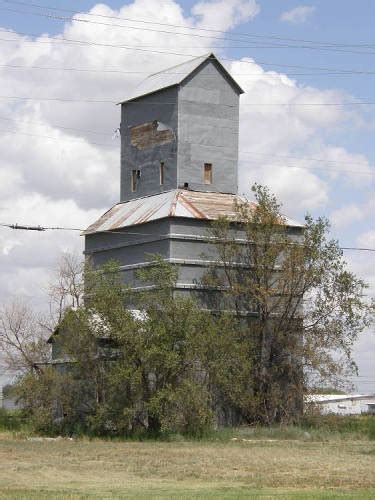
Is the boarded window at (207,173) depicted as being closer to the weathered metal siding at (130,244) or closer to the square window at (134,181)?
the square window at (134,181)

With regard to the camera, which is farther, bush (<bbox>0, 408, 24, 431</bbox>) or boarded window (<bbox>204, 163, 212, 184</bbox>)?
boarded window (<bbox>204, 163, 212, 184</bbox>)

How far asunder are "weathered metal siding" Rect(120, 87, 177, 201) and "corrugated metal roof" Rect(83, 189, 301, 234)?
2.72 feet

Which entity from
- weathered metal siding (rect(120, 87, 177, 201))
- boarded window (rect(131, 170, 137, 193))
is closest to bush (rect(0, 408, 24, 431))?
weathered metal siding (rect(120, 87, 177, 201))

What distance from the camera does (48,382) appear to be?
48562mm

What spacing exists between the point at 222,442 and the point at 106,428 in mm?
5916

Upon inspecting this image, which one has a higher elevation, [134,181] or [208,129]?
[208,129]

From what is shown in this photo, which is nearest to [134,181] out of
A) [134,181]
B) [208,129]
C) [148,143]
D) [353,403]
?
[134,181]

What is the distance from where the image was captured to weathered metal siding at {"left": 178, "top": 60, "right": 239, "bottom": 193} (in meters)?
56.6

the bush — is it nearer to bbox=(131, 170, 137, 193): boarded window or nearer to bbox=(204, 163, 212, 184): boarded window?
bbox=(131, 170, 137, 193): boarded window

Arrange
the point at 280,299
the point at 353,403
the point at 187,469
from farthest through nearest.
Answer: the point at 353,403 → the point at 280,299 → the point at 187,469

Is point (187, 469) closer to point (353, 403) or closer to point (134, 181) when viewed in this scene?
point (134, 181)

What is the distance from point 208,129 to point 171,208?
6.44 meters

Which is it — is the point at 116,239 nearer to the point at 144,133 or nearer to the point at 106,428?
the point at 144,133

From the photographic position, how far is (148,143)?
5859cm
